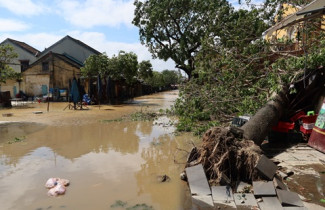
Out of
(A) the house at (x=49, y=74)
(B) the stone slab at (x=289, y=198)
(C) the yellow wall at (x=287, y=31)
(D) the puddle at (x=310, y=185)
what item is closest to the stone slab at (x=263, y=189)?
(B) the stone slab at (x=289, y=198)

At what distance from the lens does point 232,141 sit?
487cm

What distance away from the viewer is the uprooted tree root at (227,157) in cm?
452

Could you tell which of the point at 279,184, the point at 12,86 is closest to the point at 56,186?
the point at 279,184

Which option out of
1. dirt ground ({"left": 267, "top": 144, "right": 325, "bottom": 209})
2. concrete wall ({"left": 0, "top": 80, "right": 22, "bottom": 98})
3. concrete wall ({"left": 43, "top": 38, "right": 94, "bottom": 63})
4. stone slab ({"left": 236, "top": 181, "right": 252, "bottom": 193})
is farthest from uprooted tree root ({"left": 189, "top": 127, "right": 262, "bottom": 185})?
concrete wall ({"left": 43, "top": 38, "right": 94, "bottom": 63})

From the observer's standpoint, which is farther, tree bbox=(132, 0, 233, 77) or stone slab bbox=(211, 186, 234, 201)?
tree bbox=(132, 0, 233, 77)

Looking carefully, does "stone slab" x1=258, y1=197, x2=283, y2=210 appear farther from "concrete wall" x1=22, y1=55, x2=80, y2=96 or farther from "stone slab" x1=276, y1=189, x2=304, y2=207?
"concrete wall" x1=22, y1=55, x2=80, y2=96

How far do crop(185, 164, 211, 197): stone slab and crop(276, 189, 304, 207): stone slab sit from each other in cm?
105

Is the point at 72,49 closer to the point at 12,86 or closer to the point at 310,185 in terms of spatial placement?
the point at 12,86

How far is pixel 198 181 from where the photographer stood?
4297 millimetres

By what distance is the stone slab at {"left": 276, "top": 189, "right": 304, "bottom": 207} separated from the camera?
11.9ft

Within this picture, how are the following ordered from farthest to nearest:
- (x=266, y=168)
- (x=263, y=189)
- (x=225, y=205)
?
1. (x=266, y=168)
2. (x=263, y=189)
3. (x=225, y=205)

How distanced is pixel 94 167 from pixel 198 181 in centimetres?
277

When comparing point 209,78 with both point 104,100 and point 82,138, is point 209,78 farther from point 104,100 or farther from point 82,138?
point 104,100

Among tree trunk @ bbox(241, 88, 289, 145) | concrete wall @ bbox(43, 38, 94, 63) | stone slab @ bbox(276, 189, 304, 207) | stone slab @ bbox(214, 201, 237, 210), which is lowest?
stone slab @ bbox(214, 201, 237, 210)
